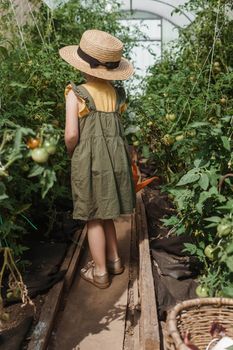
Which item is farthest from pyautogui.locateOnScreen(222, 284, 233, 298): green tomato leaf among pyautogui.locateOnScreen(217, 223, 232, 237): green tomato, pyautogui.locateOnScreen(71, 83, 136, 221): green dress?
pyautogui.locateOnScreen(71, 83, 136, 221): green dress

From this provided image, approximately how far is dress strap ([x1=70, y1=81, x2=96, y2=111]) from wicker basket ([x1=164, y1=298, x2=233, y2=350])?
1049 millimetres

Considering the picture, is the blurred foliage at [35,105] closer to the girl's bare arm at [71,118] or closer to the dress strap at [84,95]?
the girl's bare arm at [71,118]

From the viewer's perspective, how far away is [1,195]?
4.40 ft

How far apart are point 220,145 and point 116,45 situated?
0.73 m

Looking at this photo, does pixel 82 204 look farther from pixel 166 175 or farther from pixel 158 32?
pixel 158 32

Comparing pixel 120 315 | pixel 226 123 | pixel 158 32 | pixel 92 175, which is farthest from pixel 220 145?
pixel 158 32

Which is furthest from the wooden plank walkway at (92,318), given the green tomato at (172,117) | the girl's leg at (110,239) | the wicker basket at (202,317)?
the green tomato at (172,117)

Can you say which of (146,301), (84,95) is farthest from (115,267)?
(84,95)

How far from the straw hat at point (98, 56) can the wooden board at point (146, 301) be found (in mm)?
1033

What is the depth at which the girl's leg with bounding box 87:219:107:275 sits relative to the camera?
7.47ft

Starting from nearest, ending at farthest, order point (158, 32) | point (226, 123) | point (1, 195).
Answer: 1. point (1, 195)
2. point (226, 123)
3. point (158, 32)

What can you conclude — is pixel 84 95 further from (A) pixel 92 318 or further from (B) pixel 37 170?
(A) pixel 92 318

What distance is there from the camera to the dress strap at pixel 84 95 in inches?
81.0

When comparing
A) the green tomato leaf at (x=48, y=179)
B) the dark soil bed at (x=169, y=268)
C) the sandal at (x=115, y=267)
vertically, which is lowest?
the sandal at (x=115, y=267)
